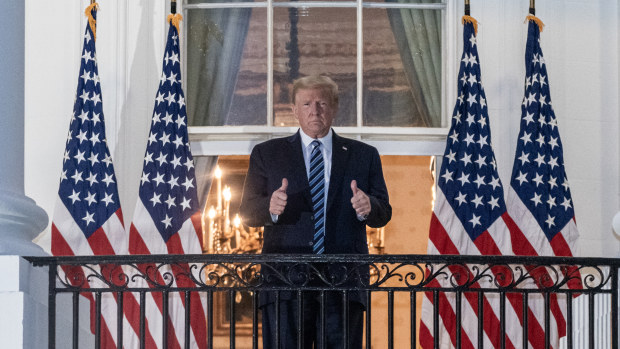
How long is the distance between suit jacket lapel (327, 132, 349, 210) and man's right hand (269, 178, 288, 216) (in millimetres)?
395

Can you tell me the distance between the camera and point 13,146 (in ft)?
19.3

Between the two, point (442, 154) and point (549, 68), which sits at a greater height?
point (549, 68)

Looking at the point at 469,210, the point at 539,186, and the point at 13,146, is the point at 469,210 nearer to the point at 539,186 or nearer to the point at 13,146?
the point at 539,186

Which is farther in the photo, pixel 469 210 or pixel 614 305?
pixel 469 210

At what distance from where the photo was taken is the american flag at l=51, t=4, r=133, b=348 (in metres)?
7.53

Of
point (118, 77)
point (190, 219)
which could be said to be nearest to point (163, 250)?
point (190, 219)

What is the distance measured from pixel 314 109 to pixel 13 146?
151 centimetres

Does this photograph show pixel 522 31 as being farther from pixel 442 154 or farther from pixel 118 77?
pixel 118 77

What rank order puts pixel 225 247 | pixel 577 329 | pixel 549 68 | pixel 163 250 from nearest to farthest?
pixel 577 329, pixel 163 250, pixel 549 68, pixel 225 247

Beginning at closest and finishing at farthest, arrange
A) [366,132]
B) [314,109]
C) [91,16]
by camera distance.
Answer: [314,109] < [91,16] < [366,132]

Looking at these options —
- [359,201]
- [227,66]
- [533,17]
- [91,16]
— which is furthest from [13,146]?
[533,17]

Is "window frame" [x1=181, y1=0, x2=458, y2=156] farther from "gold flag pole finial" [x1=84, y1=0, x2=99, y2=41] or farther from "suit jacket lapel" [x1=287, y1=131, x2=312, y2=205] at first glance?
"suit jacket lapel" [x1=287, y1=131, x2=312, y2=205]

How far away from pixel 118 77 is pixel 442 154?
90.8 inches

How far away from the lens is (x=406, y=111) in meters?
8.39
